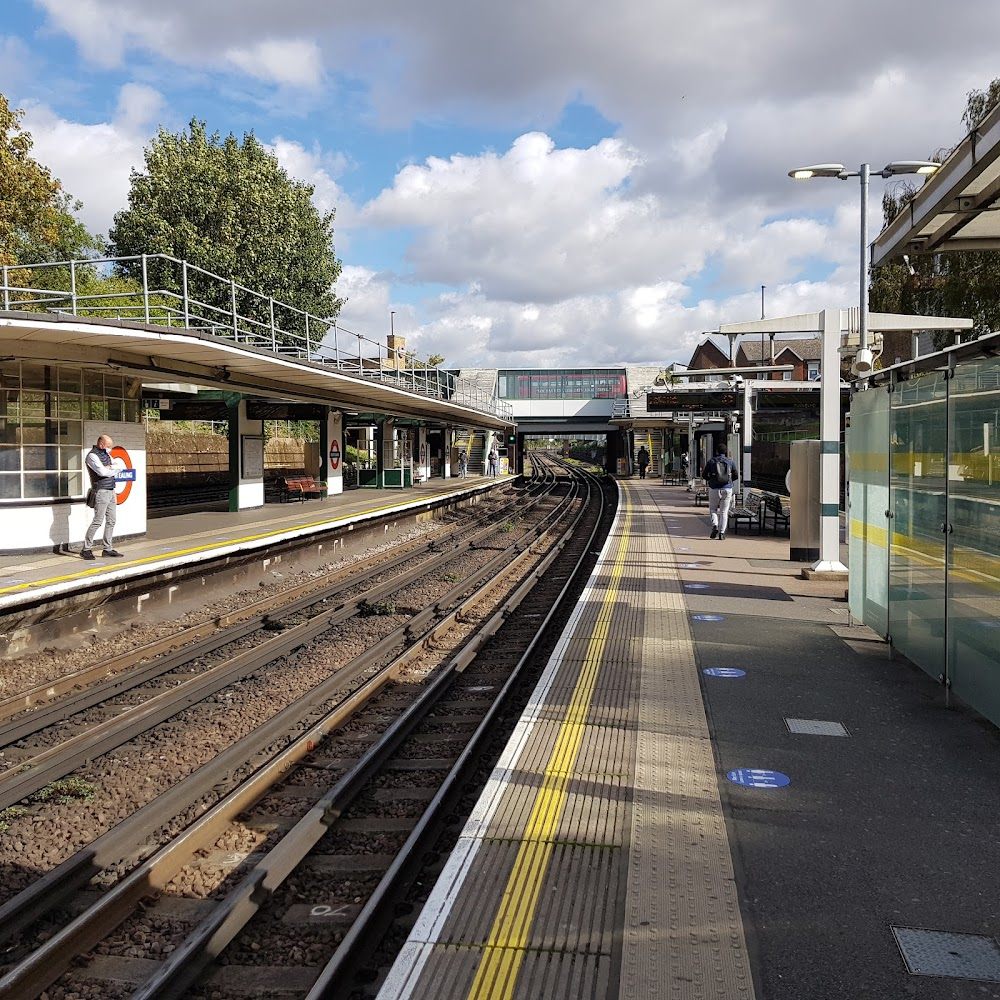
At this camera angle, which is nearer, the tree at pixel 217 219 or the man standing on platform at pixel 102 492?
the man standing on platform at pixel 102 492

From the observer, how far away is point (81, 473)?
41.0 feet

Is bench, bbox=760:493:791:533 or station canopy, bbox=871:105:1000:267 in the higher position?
station canopy, bbox=871:105:1000:267

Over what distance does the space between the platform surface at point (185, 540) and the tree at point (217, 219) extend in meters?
17.0

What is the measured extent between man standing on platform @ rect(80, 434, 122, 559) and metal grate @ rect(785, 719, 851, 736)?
30.3ft

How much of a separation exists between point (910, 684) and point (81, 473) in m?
11.0

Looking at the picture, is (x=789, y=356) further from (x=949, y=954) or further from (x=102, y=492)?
(x=949, y=954)

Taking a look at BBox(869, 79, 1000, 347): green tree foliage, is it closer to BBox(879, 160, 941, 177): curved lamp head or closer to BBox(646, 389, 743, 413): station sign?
BBox(646, 389, 743, 413): station sign

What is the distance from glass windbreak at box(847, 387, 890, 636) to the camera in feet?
25.3

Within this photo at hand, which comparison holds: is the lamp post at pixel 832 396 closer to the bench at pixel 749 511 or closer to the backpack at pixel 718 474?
the backpack at pixel 718 474

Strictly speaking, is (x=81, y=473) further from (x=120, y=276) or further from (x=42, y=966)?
(x=120, y=276)

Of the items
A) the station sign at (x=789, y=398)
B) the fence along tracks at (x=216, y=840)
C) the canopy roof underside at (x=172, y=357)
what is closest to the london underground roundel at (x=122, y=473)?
the canopy roof underside at (x=172, y=357)

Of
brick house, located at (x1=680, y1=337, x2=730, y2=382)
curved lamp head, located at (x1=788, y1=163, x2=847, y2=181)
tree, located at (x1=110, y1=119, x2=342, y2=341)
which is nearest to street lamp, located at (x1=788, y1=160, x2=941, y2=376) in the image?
curved lamp head, located at (x1=788, y1=163, x2=847, y2=181)

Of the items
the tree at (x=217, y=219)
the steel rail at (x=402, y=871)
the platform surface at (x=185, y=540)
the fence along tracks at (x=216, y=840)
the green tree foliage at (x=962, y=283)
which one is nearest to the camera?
the steel rail at (x=402, y=871)

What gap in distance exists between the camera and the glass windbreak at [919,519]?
6180 millimetres
